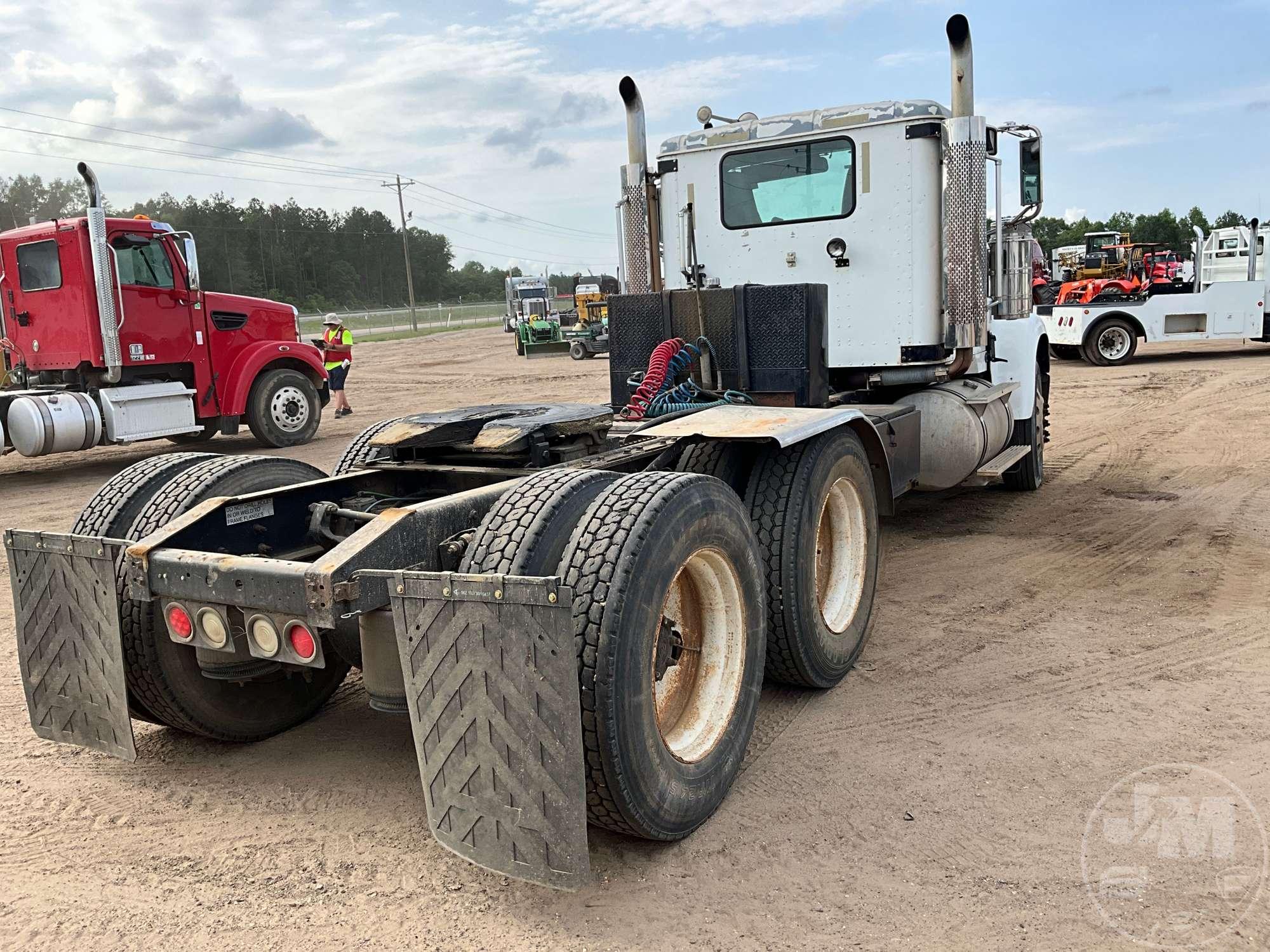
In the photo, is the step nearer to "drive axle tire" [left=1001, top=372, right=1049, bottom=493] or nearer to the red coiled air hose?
"drive axle tire" [left=1001, top=372, right=1049, bottom=493]

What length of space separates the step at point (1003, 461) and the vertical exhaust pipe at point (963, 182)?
4.65 ft

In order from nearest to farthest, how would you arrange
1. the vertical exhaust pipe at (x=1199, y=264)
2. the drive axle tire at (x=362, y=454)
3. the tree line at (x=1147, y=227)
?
the drive axle tire at (x=362, y=454) → the vertical exhaust pipe at (x=1199, y=264) → the tree line at (x=1147, y=227)

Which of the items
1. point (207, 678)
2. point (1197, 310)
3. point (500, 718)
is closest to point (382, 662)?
point (500, 718)

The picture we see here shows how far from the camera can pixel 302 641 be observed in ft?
10.2

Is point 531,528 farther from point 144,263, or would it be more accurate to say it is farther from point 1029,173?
point 144,263

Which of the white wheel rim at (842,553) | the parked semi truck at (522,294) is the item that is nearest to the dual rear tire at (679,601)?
the white wheel rim at (842,553)

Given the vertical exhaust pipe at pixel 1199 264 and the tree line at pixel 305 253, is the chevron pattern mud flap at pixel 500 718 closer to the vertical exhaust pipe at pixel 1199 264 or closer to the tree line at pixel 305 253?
the vertical exhaust pipe at pixel 1199 264

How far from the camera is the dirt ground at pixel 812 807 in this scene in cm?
291

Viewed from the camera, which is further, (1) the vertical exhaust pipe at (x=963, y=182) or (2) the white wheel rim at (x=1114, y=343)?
(2) the white wheel rim at (x=1114, y=343)

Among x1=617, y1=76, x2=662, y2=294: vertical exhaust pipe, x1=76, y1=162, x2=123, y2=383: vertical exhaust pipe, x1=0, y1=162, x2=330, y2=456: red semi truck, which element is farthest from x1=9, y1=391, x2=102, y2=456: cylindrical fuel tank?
x1=617, y1=76, x2=662, y2=294: vertical exhaust pipe

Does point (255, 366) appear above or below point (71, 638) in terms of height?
above

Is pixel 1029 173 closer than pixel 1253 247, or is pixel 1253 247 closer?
pixel 1029 173

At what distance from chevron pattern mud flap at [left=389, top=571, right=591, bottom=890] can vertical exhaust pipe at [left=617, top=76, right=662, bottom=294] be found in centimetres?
455

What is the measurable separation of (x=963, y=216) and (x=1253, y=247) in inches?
625
